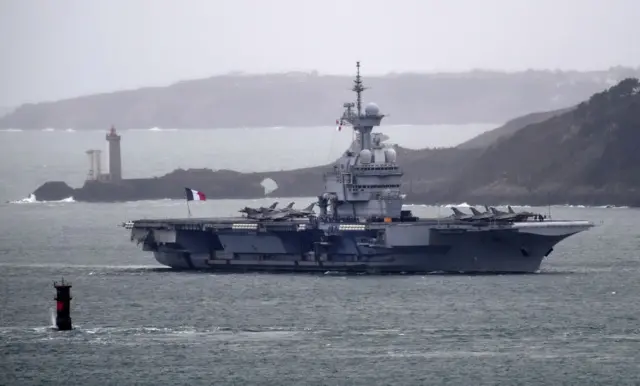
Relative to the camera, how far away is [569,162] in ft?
357

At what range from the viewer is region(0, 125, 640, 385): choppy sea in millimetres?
37688

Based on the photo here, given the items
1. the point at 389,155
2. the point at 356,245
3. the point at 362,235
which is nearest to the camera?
the point at 362,235

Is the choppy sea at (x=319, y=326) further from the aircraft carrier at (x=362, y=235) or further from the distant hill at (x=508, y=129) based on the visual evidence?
the distant hill at (x=508, y=129)

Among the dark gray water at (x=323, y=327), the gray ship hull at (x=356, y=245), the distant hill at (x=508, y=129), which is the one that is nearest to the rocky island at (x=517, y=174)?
the distant hill at (x=508, y=129)

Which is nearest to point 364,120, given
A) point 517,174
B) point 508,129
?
point 517,174

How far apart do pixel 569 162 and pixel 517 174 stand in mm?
Result: 3520

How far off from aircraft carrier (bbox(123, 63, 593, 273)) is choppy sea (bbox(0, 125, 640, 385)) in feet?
3.05

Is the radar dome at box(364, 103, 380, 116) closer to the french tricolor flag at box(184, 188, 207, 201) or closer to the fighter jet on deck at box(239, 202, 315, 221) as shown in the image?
the fighter jet on deck at box(239, 202, 315, 221)

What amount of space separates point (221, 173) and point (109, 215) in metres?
23.6

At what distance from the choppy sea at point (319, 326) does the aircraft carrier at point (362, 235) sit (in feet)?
3.05

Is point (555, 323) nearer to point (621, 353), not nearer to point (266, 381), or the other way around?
point (621, 353)

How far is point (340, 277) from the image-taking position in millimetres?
54062

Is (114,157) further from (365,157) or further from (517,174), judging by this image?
(365,157)

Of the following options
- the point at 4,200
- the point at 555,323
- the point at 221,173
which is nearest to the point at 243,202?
the point at 221,173
